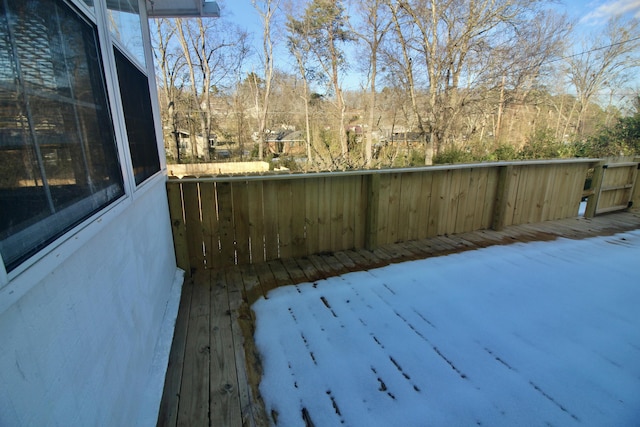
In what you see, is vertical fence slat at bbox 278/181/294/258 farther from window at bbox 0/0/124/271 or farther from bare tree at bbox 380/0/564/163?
bare tree at bbox 380/0/564/163

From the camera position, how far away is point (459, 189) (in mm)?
3912

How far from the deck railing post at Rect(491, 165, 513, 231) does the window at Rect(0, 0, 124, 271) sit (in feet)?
14.1

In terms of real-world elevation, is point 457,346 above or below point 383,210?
below

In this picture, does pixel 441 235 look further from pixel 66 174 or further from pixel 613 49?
pixel 613 49

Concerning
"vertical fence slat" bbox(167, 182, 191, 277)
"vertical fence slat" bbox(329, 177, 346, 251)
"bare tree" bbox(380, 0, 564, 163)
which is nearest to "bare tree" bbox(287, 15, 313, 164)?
"bare tree" bbox(380, 0, 564, 163)

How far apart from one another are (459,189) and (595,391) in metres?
2.68

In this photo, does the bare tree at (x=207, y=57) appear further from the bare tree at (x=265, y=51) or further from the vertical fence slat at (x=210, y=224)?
the vertical fence slat at (x=210, y=224)

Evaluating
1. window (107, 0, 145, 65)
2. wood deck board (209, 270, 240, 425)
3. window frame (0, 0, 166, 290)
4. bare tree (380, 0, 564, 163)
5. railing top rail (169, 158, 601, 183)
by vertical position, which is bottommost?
wood deck board (209, 270, 240, 425)

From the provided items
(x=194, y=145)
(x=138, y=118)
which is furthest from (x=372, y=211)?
(x=194, y=145)

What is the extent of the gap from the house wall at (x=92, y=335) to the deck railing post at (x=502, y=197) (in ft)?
13.3

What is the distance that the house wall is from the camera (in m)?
0.64

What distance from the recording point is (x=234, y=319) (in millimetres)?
2227

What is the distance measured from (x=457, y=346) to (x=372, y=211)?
1.77 m

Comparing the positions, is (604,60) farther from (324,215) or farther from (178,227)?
(178,227)
